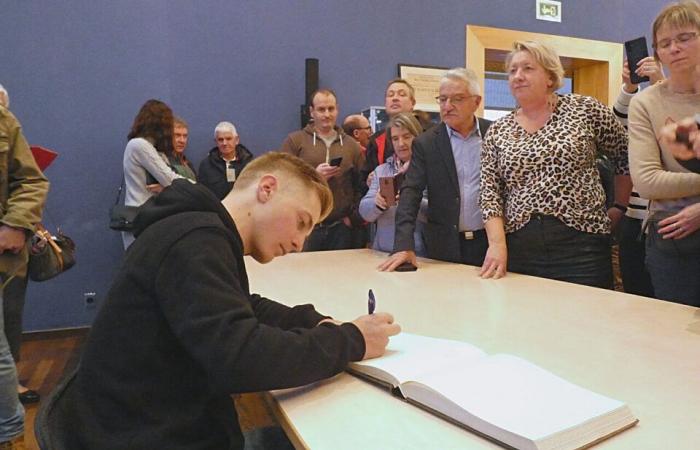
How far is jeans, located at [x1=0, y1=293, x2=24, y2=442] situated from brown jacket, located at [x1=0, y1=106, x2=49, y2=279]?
227 millimetres

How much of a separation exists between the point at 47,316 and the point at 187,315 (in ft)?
11.6

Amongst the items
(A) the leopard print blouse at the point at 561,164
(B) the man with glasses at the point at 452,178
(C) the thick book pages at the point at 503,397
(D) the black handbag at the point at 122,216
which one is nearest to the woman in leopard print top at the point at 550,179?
(A) the leopard print blouse at the point at 561,164

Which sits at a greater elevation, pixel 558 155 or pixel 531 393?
pixel 558 155

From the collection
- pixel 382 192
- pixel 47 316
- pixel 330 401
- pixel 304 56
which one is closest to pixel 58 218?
pixel 47 316

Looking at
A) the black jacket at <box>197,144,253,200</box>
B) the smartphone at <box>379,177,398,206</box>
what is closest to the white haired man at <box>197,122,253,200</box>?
the black jacket at <box>197,144,253,200</box>

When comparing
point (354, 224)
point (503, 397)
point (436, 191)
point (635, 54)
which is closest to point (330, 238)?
point (354, 224)

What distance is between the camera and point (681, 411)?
757mm

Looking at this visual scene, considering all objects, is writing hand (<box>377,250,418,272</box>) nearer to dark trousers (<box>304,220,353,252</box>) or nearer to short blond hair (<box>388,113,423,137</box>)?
short blond hair (<box>388,113,423,137</box>)

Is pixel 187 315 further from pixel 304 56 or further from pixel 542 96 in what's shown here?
pixel 304 56

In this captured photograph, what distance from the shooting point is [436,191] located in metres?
2.16

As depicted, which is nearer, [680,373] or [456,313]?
[680,373]

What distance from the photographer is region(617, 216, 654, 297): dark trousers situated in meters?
2.06

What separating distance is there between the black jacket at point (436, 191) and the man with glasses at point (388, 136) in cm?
55

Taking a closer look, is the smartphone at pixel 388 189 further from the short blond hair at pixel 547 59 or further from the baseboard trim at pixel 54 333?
the baseboard trim at pixel 54 333
